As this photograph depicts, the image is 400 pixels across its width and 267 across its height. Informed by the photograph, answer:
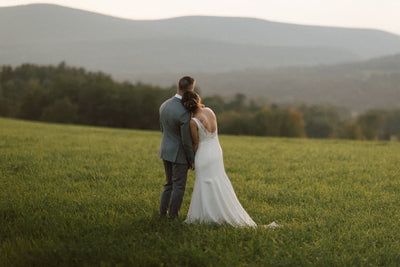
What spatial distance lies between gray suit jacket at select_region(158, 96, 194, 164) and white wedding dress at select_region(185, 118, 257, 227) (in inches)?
9.4

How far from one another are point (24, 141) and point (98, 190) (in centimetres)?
1219


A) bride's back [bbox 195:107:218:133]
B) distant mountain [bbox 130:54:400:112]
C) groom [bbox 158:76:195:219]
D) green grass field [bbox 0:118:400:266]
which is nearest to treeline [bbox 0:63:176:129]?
distant mountain [bbox 130:54:400:112]

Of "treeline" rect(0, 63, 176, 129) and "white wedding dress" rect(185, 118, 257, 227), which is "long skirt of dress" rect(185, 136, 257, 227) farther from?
"treeline" rect(0, 63, 176, 129)

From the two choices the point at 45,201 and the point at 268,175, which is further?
the point at 268,175

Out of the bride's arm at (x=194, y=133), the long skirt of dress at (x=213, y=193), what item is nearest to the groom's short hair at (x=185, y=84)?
the bride's arm at (x=194, y=133)

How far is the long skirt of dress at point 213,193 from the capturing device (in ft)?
23.7

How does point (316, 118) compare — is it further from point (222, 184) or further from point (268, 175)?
point (222, 184)

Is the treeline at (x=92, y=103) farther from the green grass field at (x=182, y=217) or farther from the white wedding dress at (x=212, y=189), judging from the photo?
the white wedding dress at (x=212, y=189)

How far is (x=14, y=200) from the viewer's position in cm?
908

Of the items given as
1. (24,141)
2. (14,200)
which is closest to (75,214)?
(14,200)

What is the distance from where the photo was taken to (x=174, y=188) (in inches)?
293

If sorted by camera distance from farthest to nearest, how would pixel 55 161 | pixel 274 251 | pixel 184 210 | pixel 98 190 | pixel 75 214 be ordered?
pixel 55 161 < pixel 98 190 < pixel 184 210 < pixel 75 214 < pixel 274 251

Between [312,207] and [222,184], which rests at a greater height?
[222,184]

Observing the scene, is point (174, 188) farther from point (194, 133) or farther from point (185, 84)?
point (185, 84)
